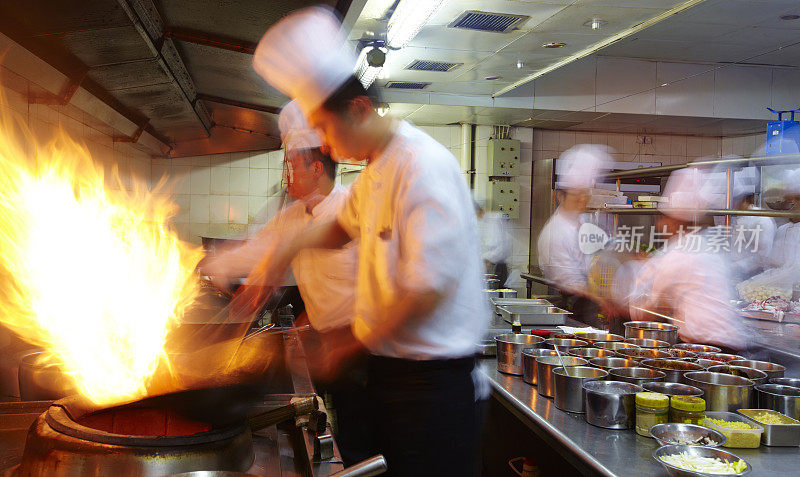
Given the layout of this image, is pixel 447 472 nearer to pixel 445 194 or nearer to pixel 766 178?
pixel 445 194

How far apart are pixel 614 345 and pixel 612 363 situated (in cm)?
39

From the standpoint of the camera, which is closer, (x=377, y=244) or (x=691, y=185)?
(x=377, y=244)

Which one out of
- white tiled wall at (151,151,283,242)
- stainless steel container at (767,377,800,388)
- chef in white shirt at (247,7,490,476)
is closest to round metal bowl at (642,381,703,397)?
stainless steel container at (767,377,800,388)

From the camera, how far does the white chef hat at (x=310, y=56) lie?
170cm

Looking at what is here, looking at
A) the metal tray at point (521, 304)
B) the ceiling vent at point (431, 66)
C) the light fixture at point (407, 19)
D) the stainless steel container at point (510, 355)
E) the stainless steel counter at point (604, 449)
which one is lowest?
the stainless steel counter at point (604, 449)

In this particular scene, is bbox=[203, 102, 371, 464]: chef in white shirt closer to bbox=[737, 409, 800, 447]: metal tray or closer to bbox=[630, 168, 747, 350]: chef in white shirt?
bbox=[737, 409, 800, 447]: metal tray

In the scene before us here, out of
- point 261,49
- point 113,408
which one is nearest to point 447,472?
point 113,408

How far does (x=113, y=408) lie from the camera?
146 centimetres

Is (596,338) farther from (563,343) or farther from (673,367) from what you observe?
(673,367)

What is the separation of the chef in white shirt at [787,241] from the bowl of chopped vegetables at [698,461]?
3211mm

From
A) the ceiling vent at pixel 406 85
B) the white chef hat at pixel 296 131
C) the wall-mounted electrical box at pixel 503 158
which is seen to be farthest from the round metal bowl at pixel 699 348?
the wall-mounted electrical box at pixel 503 158

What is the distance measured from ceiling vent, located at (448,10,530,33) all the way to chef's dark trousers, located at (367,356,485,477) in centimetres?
394

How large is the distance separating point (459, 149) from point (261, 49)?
22.2 ft

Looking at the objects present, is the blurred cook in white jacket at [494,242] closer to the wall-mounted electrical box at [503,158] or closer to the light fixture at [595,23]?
the wall-mounted electrical box at [503,158]
